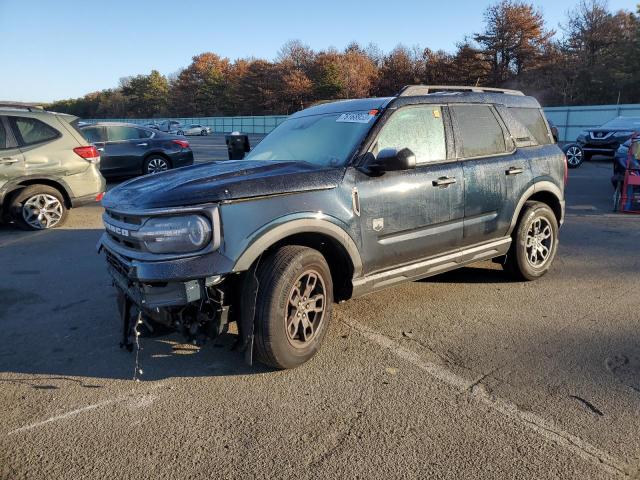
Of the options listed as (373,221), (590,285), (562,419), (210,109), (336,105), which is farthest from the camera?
(210,109)

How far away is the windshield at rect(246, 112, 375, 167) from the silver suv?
4585mm

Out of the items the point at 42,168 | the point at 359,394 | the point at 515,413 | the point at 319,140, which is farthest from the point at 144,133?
the point at 515,413

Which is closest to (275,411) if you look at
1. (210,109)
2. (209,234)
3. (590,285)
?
(209,234)

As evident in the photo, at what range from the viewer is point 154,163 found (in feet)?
44.2

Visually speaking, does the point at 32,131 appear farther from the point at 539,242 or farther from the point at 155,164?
the point at 539,242

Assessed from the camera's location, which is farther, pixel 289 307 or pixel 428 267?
pixel 428 267

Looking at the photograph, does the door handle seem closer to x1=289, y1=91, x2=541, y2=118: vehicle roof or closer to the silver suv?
x1=289, y1=91, x2=541, y2=118: vehicle roof

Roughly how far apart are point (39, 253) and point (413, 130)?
17.3ft

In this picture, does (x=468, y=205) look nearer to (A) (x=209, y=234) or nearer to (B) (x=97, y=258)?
(A) (x=209, y=234)

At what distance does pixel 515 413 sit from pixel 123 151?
12.1 meters

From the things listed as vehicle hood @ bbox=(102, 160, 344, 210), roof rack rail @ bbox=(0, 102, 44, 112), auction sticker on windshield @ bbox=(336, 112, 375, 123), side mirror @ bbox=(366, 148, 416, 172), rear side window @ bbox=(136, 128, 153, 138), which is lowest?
vehicle hood @ bbox=(102, 160, 344, 210)

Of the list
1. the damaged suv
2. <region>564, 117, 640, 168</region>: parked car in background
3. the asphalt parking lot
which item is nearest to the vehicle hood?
the damaged suv

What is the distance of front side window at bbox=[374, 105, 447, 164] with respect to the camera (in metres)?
4.20

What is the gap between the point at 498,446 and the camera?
8.96 feet
